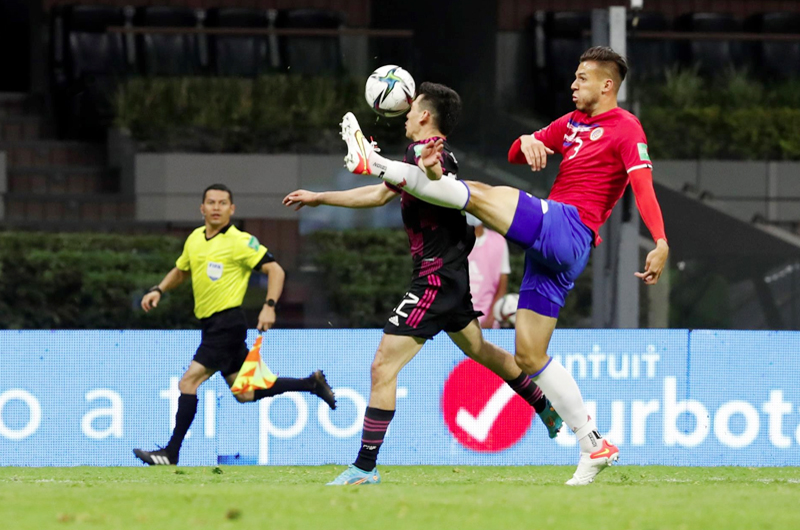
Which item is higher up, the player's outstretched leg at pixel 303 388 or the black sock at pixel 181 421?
the player's outstretched leg at pixel 303 388

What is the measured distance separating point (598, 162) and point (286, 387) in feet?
11.4

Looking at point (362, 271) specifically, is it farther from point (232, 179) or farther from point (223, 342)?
point (223, 342)

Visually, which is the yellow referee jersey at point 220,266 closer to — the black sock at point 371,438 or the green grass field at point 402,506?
the green grass field at point 402,506

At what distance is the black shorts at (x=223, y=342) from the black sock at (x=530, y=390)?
8.72 ft

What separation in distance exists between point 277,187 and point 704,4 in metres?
8.98

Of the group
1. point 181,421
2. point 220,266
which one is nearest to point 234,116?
point 220,266

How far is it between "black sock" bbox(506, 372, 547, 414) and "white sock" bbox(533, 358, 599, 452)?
421mm

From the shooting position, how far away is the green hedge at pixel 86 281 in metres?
13.7

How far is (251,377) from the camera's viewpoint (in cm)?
962

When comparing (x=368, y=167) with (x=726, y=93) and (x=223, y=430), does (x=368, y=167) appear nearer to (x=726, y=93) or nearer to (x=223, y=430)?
(x=223, y=430)

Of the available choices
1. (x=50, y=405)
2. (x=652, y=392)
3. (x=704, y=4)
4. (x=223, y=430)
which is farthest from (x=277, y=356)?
(x=704, y=4)

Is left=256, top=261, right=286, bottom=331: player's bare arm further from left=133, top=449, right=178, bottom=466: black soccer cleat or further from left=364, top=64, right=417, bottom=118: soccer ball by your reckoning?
left=364, top=64, right=417, bottom=118: soccer ball

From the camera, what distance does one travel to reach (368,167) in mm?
6855

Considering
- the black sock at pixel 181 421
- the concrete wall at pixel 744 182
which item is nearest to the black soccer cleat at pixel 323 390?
the black sock at pixel 181 421
